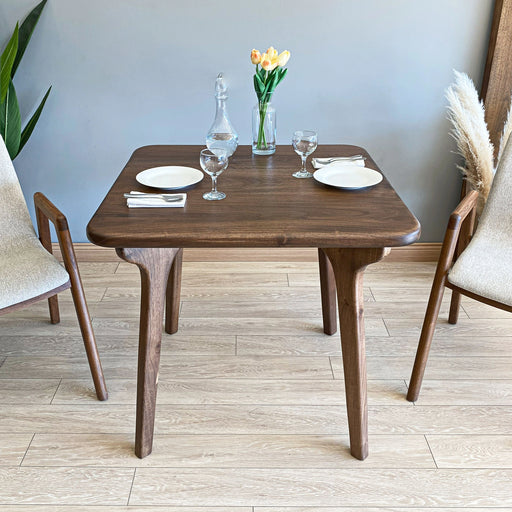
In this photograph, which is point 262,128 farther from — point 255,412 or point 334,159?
point 255,412

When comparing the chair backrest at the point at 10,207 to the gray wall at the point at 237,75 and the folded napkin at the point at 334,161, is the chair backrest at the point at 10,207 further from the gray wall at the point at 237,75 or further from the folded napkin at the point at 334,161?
the folded napkin at the point at 334,161

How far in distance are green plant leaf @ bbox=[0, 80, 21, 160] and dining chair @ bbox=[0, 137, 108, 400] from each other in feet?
1.09

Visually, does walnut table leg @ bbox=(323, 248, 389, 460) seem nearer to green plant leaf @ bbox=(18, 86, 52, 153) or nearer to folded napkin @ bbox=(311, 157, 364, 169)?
folded napkin @ bbox=(311, 157, 364, 169)

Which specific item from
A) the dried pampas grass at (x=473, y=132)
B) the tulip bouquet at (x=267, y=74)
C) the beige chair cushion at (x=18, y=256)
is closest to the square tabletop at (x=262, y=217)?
the tulip bouquet at (x=267, y=74)

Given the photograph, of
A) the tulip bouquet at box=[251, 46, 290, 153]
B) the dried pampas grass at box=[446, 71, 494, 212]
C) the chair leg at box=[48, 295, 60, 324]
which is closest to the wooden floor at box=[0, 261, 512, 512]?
the chair leg at box=[48, 295, 60, 324]

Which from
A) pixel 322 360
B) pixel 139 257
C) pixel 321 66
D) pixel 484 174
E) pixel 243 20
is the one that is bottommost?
pixel 322 360

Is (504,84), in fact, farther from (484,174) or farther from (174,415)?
(174,415)

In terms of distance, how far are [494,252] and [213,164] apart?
0.96 metres

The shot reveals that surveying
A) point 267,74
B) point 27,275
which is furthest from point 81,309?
point 267,74

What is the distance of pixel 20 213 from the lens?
2.02 metres

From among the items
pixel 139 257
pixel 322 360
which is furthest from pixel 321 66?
pixel 139 257

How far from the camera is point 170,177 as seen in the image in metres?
1.79

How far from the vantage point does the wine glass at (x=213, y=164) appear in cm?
161

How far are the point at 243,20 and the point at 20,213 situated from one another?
1.20 meters
